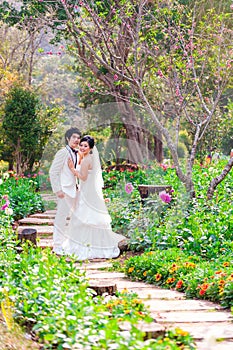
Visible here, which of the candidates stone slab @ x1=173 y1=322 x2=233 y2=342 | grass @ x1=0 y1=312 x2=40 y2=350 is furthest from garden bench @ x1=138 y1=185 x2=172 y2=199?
grass @ x1=0 y1=312 x2=40 y2=350

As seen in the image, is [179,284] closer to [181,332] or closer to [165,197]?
[181,332]

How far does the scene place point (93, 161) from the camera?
8867 millimetres

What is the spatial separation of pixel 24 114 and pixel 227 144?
1305 cm

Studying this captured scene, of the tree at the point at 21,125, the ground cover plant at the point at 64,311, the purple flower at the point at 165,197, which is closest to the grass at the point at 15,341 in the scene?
the ground cover plant at the point at 64,311

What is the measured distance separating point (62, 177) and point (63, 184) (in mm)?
103

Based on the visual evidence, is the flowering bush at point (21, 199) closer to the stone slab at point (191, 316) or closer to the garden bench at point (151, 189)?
the garden bench at point (151, 189)

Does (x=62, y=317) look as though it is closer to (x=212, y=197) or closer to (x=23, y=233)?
(x=23, y=233)

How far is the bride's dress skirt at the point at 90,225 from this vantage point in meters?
8.90

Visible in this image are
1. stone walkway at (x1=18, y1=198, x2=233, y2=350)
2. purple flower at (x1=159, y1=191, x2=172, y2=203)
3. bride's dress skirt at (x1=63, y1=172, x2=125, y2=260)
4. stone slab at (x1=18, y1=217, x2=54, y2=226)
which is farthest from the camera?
stone slab at (x1=18, y1=217, x2=54, y2=226)

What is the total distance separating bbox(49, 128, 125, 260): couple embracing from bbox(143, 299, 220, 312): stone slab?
337 cm

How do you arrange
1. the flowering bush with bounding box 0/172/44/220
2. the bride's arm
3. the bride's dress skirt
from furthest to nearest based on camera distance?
1. the flowering bush with bounding box 0/172/44/220
2. the bride's dress skirt
3. the bride's arm

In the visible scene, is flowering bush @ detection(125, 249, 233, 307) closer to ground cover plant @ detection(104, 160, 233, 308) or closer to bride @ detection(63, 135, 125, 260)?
ground cover plant @ detection(104, 160, 233, 308)

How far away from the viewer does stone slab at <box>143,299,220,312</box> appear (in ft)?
16.8

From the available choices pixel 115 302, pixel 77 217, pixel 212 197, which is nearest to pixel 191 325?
pixel 115 302
